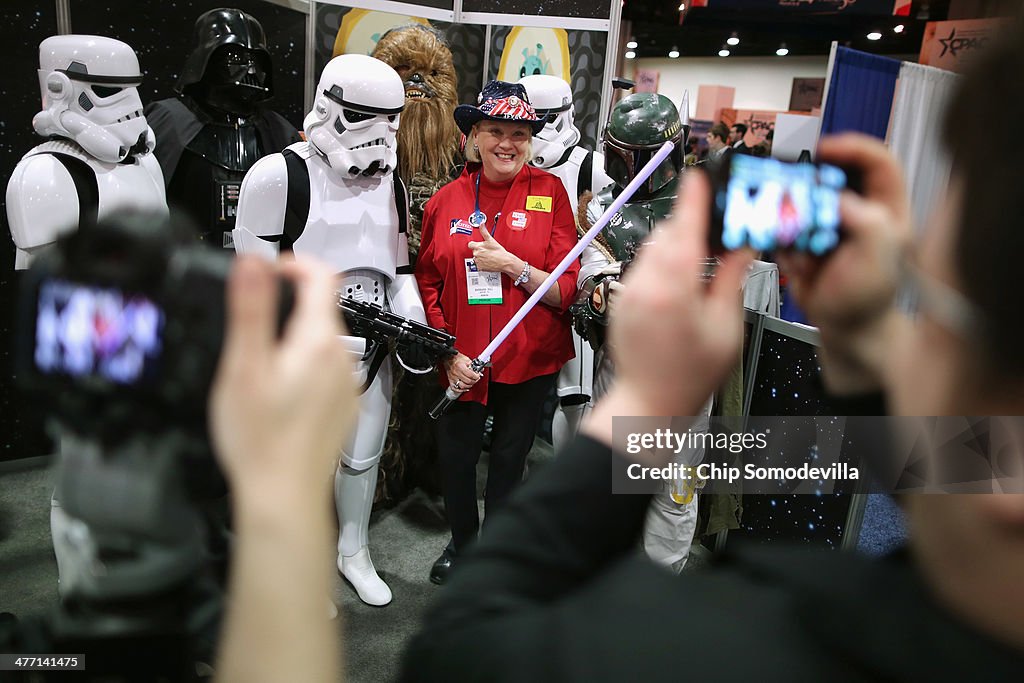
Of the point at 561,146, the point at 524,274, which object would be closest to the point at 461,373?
the point at 524,274

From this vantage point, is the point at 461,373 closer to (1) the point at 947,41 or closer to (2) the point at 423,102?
(2) the point at 423,102

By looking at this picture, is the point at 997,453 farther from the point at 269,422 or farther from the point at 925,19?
the point at 925,19

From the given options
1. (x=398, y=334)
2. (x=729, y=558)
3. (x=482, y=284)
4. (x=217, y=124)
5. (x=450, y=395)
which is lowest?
(x=450, y=395)

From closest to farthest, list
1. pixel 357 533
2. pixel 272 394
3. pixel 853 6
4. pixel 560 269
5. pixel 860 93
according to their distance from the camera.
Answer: pixel 272 394 → pixel 560 269 → pixel 357 533 → pixel 860 93 → pixel 853 6

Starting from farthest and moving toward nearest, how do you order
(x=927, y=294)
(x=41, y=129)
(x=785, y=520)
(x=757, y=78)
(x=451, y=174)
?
(x=757, y=78), (x=451, y=174), (x=785, y=520), (x=41, y=129), (x=927, y=294)

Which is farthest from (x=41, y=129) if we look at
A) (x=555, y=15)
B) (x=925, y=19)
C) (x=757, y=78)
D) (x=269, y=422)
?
(x=757, y=78)

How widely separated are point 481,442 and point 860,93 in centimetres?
389

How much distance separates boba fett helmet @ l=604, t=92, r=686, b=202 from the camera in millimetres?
2303

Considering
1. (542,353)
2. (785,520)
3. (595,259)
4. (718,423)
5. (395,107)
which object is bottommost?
(785,520)

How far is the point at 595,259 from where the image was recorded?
93.0 inches

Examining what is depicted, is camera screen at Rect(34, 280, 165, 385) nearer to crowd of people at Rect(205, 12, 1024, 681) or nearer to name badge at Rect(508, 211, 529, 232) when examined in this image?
crowd of people at Rect(205, 12, 1024, 681)

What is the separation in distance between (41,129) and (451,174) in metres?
1.56

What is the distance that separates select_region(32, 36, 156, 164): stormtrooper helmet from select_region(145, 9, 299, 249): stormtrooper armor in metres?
0.65

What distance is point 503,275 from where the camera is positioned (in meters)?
2.31
